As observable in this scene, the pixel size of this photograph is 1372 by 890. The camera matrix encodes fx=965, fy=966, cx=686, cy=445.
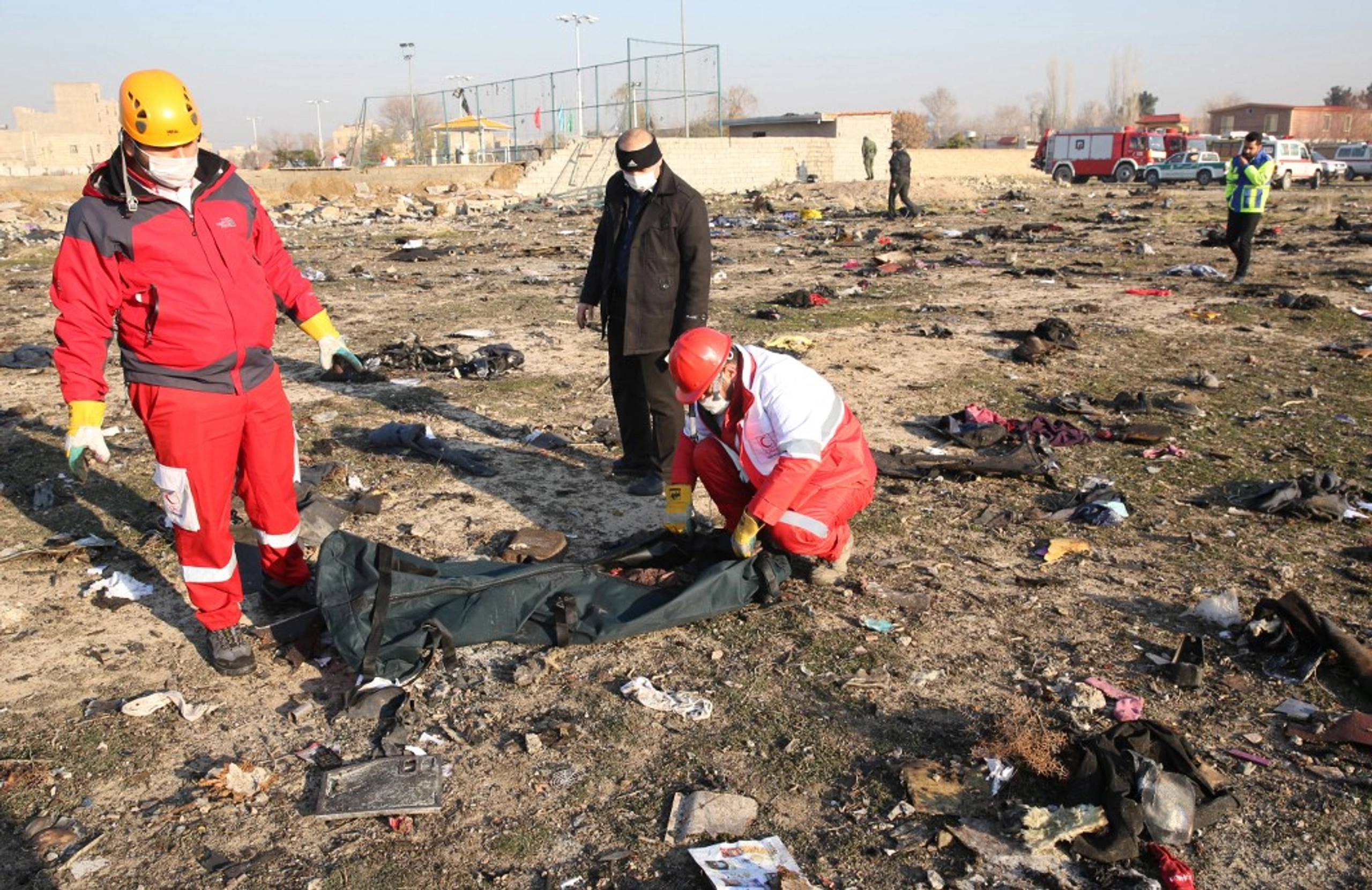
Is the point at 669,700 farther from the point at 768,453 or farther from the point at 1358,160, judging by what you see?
the point at 1358,160

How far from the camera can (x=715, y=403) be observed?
3719 mm

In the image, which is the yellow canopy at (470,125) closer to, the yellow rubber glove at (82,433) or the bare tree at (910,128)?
the yellow rubber glove at (82,433)

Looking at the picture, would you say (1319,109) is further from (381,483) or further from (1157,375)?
(381,483)

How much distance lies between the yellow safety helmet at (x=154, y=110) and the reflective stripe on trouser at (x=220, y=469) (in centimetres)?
77

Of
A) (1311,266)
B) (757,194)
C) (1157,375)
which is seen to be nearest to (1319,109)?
(757,194)

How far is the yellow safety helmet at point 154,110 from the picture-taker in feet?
9.58

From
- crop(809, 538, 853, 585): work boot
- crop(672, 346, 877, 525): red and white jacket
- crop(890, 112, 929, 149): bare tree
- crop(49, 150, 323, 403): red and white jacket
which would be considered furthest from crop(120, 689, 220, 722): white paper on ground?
crop(890, 112, 929, 149): bare tree

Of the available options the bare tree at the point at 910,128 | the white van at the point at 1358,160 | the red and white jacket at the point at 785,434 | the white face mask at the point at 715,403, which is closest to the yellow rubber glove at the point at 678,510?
the red and white jacket at the point at 785,434

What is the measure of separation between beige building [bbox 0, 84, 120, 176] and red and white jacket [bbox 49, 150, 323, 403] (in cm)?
5803

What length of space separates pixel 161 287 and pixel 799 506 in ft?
7.69

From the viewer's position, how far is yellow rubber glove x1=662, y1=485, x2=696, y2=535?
4082 millimetres

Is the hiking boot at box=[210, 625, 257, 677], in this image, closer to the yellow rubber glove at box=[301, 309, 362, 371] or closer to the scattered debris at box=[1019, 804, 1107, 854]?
the yellow rubber glove at box=[301, 309, 362, 371]

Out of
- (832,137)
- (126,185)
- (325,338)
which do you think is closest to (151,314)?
(126,185)

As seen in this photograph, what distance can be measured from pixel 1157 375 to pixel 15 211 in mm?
22639
